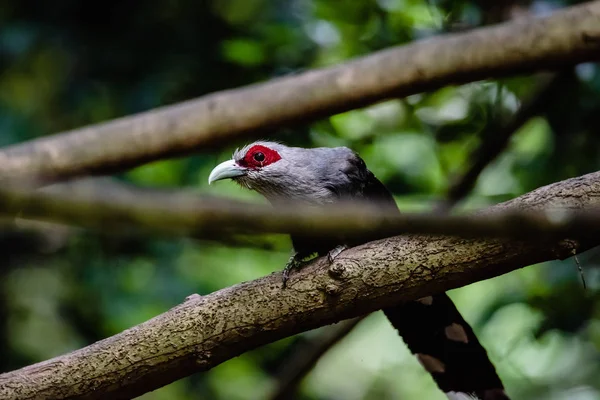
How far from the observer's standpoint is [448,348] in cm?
355

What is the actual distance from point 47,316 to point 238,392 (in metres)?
1.62

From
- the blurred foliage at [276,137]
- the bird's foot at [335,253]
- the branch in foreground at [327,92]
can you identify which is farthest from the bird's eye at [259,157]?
the bird's foot at [335,253]

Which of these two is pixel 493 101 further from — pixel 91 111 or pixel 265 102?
pixel 91 111

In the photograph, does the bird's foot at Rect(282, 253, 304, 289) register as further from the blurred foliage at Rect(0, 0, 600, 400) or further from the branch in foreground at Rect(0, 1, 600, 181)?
the branch in foreground at Rect(0, 1, 600, 181)

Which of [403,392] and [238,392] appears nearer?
[238,392]

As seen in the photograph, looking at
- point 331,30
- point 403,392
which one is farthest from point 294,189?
point 403,392

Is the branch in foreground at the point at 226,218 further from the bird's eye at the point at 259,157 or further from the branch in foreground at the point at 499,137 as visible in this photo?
the branch in foreground at the point at 499,137

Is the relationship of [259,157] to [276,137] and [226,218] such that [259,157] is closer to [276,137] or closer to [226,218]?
[276,137]

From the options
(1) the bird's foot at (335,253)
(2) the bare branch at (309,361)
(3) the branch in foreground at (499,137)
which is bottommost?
(1) the bird's foot at (335,253)

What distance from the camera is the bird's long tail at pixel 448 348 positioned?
3.47 meters

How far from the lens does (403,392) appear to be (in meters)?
6.82

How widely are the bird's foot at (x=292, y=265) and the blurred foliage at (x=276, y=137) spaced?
311mm

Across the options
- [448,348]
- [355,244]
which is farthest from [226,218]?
[448,348]

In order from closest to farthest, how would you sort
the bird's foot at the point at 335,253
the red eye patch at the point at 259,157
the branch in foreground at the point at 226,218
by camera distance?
the branch in foreground at the point at 226,218 < the bird's foot at the point at 335,253 < the red eye patch at the point at 259,157
